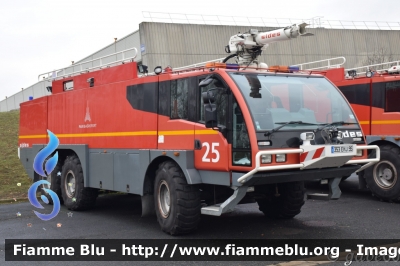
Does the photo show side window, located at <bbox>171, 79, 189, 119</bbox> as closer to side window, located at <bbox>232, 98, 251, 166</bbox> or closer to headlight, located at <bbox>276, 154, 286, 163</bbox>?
side window, located at <bbox>232, 98, 251, 166</bbox>

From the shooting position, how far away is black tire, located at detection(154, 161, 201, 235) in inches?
315

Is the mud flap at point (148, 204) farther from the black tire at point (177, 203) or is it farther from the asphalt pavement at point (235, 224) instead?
the black tire at point (177, 203)

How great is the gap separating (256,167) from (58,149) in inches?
251

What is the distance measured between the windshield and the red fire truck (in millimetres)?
3471

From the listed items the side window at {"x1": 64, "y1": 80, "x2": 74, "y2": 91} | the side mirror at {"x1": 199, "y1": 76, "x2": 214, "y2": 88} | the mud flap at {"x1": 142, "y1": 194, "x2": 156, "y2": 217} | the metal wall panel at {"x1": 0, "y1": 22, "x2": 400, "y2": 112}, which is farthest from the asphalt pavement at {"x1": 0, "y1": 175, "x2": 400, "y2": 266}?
the metal wall panel at {"x1": 0, "y1": 22, "x2": 400, "y2": 112}

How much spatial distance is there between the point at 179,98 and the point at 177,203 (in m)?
1.71

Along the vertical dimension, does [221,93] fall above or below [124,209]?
above

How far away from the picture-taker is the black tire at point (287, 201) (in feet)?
30.3

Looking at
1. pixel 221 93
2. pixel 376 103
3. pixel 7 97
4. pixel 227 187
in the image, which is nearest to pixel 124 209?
pixel 227 187

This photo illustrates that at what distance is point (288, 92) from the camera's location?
26.1 feet

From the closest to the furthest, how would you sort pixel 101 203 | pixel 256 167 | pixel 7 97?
pixel 256 167 < pixel 101 203 < pixel 7 97

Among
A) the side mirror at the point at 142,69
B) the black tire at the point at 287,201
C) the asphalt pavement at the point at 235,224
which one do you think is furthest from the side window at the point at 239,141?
the side mirror at the point at 142,69

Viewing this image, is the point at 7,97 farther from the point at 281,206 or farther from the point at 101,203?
the point at 281,206

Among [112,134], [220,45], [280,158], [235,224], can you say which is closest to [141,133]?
[112,134]
